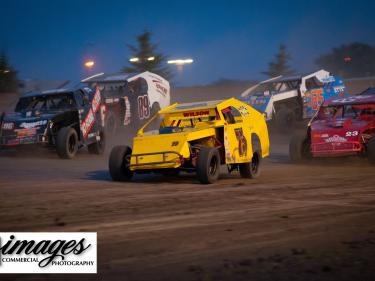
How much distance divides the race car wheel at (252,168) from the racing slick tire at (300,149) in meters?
2.60

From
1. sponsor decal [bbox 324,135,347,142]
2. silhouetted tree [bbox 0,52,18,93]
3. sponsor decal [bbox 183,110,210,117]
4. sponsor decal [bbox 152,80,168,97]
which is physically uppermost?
silhouetted tree [bbox 0,52,18,93]

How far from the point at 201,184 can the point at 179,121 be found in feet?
5.52

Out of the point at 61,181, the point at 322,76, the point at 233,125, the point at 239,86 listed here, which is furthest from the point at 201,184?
the point at 239,86

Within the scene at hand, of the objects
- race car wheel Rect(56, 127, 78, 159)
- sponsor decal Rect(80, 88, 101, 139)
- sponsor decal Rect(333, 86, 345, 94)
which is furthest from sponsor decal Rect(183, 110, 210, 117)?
sponsor decal Rect(333, 86, 345, 94)

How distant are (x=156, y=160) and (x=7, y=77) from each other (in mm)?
31209

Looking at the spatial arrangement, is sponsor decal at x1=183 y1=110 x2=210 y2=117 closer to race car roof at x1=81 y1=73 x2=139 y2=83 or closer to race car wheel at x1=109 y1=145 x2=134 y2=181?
race car wheel at x1=109 y1=145 x2=134 y2=181

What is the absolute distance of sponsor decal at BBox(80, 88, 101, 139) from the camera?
1500 centimetres

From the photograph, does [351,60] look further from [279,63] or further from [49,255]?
[49,255]

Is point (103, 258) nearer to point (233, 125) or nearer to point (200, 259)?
point (200, 259)

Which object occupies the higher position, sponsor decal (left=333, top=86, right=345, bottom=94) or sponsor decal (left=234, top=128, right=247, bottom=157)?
sponsor decal (left=333, top=86, right=345, bottom=94)

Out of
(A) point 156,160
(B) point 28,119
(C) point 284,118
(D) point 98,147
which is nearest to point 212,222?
(A) point 156,160

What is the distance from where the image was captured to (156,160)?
9.26 meters

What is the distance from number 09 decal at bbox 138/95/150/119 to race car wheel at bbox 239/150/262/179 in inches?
433

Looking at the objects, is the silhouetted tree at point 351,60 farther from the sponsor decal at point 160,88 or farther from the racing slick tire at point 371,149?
the racing slick tire at point 371,149
